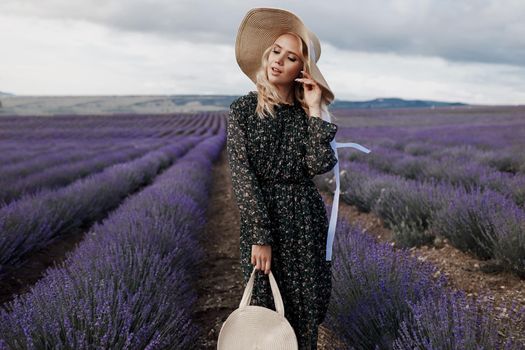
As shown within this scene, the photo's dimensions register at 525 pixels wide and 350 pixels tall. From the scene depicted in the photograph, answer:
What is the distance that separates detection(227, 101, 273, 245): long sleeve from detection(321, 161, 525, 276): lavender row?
7.07 feet

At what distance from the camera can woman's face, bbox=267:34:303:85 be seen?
1655 mm

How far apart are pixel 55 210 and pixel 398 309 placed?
403 cm

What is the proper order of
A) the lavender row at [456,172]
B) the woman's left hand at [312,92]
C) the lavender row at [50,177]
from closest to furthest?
the woman's left hand at [312,92] < the lavender row at [456,172] < the lavender row at [50,177]

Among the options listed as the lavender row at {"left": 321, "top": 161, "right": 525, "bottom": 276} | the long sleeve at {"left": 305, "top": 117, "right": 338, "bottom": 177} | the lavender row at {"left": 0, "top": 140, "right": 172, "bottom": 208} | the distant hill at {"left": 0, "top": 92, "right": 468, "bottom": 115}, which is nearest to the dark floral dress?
the long sleeve at {"left": 305, "top": 117, "right": 338, "bottom": 177}

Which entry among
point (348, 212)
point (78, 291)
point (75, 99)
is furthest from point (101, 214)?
point (75, 99)

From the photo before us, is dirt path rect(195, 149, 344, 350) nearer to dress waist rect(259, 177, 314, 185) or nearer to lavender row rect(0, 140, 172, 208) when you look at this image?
dress waist rect(259, 177, 314, 185)

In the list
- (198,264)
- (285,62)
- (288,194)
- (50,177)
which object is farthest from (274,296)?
(50,177)

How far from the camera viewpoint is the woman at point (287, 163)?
1.63 meters

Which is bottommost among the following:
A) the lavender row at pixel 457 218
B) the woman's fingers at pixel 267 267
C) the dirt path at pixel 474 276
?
the dirt path at pixel 474 276

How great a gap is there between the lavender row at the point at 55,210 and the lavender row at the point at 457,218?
3.34 meters

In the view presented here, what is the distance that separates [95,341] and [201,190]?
14.3 ft

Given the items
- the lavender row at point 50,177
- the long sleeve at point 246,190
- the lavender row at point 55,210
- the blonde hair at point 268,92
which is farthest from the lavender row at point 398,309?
the lavender row at point 50,177

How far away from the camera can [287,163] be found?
5.41 feet

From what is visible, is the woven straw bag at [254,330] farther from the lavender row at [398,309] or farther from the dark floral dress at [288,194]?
the lavender row at [398,309]
